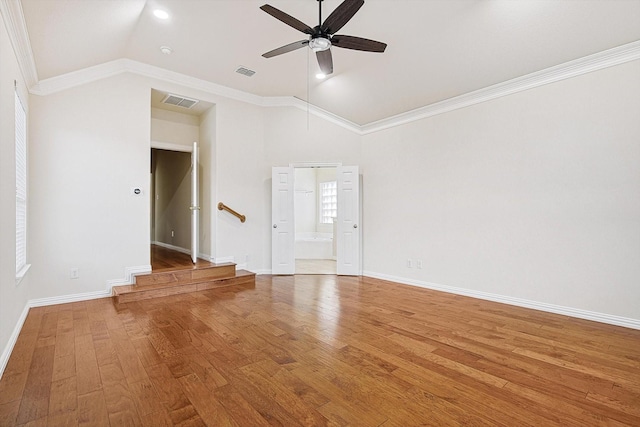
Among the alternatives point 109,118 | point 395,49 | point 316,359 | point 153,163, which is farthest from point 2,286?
point 153,163

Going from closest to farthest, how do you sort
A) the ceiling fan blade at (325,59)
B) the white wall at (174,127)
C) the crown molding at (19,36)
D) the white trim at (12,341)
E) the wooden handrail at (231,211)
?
the white trim at (12,341) → the crown molding at (19,36) → the ceiling fan blade at (325,59) → the wooden handrail at (231,211) → the white wall at (174,127)

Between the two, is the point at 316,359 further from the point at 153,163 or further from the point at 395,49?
the point at 153,163

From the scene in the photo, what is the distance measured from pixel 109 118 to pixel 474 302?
555cm

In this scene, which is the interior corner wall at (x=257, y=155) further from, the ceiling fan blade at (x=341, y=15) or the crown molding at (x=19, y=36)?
the ceiling fan blade at (x=341, y=15)

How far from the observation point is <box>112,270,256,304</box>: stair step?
13.2 feet

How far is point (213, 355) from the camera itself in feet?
8.21

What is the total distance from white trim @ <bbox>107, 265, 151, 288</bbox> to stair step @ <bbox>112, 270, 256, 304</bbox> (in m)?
0.12

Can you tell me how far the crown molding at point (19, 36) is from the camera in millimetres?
2447

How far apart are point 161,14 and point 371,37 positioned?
237cm

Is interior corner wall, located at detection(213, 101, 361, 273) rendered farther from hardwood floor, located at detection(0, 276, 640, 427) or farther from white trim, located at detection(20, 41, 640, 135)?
hardwood floor, located at detection(0, 276, 640, 427)

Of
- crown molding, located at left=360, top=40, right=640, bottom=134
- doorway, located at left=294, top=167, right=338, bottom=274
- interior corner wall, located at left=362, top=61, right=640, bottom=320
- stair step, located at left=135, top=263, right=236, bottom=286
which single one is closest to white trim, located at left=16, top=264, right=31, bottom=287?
stair step, located at left=135, top=263, right=236, bottom=286

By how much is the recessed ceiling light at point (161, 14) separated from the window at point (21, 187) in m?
1.64

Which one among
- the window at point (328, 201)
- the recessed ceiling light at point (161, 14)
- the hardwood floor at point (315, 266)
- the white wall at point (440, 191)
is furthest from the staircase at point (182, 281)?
the window at point (328, 201)

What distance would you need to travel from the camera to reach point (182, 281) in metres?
4.57
